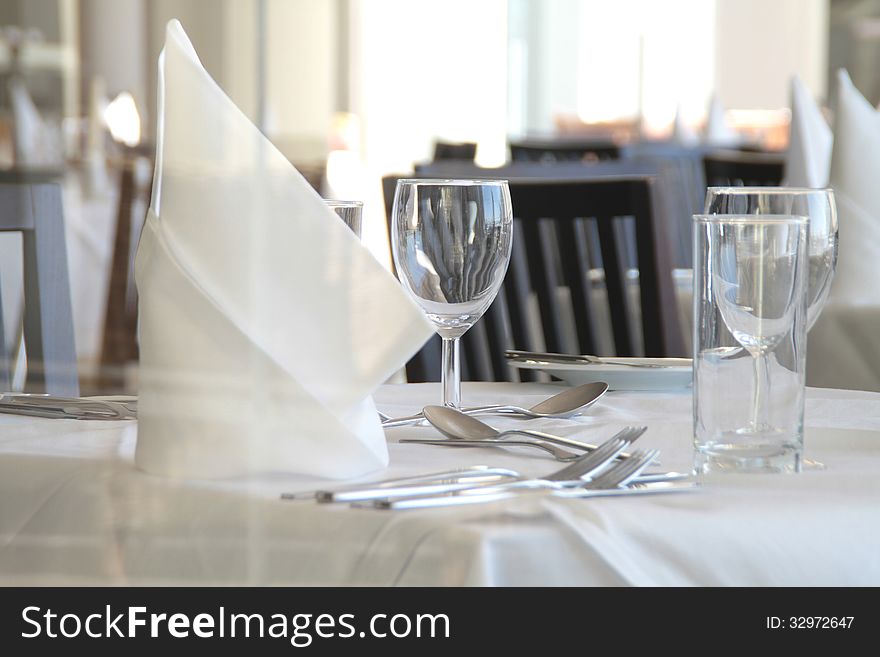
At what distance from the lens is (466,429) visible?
70cm

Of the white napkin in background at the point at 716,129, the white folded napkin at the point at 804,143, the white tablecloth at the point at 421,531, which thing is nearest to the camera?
the white tablecloth at the point at 421,531

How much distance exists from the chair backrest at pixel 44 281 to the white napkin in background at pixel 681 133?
537 centimetres

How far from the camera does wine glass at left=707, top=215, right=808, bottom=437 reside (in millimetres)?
605

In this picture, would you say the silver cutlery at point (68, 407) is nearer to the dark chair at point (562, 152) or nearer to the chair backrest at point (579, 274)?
the chair backrest at point (579, 274)

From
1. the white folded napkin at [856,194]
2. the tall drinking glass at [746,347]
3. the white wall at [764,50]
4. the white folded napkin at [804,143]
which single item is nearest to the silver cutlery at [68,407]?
the tall drinking glass at [746,347]

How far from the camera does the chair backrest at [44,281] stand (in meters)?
1.22

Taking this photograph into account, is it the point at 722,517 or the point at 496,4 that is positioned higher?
the point at 496,4

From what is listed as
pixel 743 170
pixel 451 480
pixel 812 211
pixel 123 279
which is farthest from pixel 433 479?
pixel 123 279
